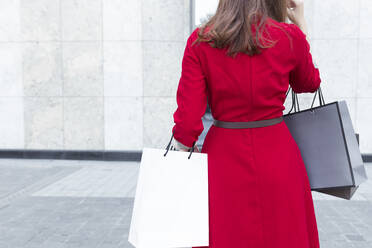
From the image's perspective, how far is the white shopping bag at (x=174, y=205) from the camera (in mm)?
1824

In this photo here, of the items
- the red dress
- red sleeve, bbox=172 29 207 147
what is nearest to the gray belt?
the red dress

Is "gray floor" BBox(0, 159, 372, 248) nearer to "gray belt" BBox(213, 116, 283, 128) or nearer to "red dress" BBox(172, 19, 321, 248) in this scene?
"red dress" BBox(172, 19, 321, 248)

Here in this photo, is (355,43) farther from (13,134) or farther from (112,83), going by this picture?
(13,134)

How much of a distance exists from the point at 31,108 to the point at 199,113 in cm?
734

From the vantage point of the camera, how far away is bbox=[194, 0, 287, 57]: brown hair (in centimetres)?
177

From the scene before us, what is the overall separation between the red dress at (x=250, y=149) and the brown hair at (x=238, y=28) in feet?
0.25

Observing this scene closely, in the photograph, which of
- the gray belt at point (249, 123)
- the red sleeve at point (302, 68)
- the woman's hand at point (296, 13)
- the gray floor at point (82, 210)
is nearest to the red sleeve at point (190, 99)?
the gray belt at point (249, 123)

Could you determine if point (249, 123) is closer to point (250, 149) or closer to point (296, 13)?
point (250, 149)

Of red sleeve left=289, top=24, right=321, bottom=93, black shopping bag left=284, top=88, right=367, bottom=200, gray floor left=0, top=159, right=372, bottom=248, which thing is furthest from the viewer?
gray floor left=0, top=159, right=372, bottom=248

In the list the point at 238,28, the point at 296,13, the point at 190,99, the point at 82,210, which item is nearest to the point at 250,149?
the point at 190,99

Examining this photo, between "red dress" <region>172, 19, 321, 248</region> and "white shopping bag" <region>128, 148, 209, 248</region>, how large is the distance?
117mm

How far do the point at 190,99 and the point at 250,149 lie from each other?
1.15ft

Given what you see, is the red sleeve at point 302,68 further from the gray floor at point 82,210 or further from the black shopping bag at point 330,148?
the gray floor at point 82,210

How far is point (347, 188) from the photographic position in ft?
6.70
